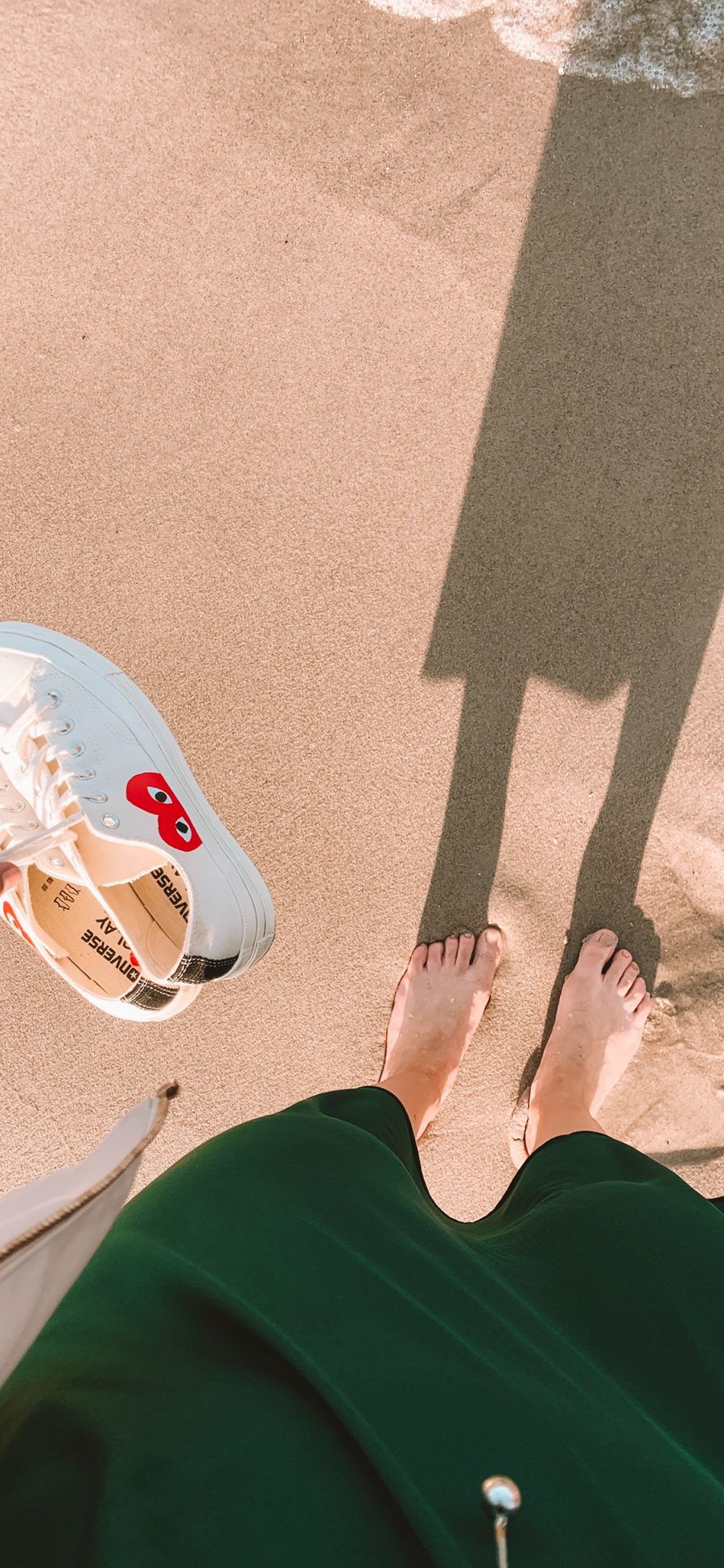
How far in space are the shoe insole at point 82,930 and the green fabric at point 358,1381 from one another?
50 cm

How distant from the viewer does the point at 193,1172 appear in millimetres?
930

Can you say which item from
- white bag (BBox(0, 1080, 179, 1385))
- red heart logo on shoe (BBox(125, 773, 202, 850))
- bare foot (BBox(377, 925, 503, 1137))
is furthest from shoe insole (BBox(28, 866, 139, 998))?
white bag (BBox(0, 1080, 179, 1385))

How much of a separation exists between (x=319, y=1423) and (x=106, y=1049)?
1033 mm

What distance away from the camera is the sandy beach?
1.44 metres

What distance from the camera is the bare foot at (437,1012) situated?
57.6 inches

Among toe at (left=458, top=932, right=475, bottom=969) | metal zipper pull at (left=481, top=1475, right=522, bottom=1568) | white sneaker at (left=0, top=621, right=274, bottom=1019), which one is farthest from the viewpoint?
toe at (left=458, top=932, right=475, bottom=969)

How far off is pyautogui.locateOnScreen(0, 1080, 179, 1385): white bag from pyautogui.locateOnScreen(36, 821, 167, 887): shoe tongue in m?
0.66

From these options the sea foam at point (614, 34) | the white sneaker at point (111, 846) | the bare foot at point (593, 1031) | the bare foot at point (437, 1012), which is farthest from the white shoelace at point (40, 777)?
the sea foam at point (614, 34)

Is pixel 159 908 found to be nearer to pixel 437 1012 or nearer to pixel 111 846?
pixel 111 846

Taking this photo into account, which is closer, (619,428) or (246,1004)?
(619,428)

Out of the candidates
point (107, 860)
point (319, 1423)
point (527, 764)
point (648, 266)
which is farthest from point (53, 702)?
point (648, 266)

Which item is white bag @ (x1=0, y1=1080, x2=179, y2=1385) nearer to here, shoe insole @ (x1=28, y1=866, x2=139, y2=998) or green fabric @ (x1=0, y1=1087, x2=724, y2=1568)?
green fabric @ (x1=0, y1=1087, x2=724, y2=1568)

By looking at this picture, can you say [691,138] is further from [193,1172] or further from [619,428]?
[193,1172]

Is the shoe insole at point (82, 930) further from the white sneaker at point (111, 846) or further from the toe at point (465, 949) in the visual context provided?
the toe at point (465, 949)
